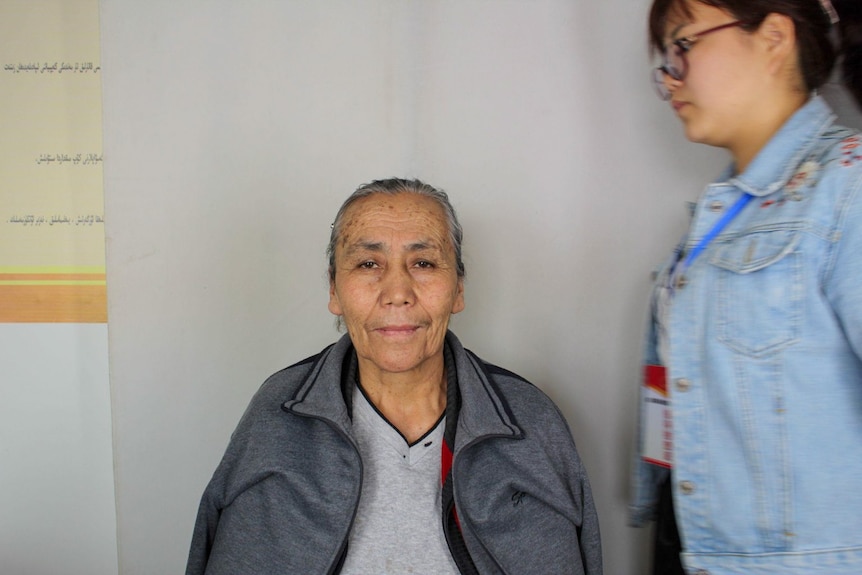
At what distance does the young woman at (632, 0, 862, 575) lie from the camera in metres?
0.99

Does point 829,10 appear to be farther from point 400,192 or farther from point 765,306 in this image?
point 400,192

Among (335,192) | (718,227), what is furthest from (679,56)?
(335,192)

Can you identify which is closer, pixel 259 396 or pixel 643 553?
pixel 259 396

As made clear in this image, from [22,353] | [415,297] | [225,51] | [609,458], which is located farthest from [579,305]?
[22,353]

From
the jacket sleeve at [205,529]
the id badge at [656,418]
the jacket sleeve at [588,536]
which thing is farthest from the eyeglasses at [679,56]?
the jacket sleeve at [205,529]

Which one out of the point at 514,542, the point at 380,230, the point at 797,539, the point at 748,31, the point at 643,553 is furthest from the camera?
the point at 643,553

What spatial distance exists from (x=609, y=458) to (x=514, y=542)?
670 mm

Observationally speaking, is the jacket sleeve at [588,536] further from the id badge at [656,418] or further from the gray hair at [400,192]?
the gray hair at [400,192]

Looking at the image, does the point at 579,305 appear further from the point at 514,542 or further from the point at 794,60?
the point at 794,60

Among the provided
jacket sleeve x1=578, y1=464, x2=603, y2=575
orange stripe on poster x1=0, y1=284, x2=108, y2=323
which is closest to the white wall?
orange stripe on poster x1=0, y1=284, x2=108, y2=323

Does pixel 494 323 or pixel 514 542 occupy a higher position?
pixel 494 323

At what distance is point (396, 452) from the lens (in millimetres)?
1427

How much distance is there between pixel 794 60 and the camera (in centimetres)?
112

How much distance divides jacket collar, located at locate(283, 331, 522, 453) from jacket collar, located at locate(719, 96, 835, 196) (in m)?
0.65
